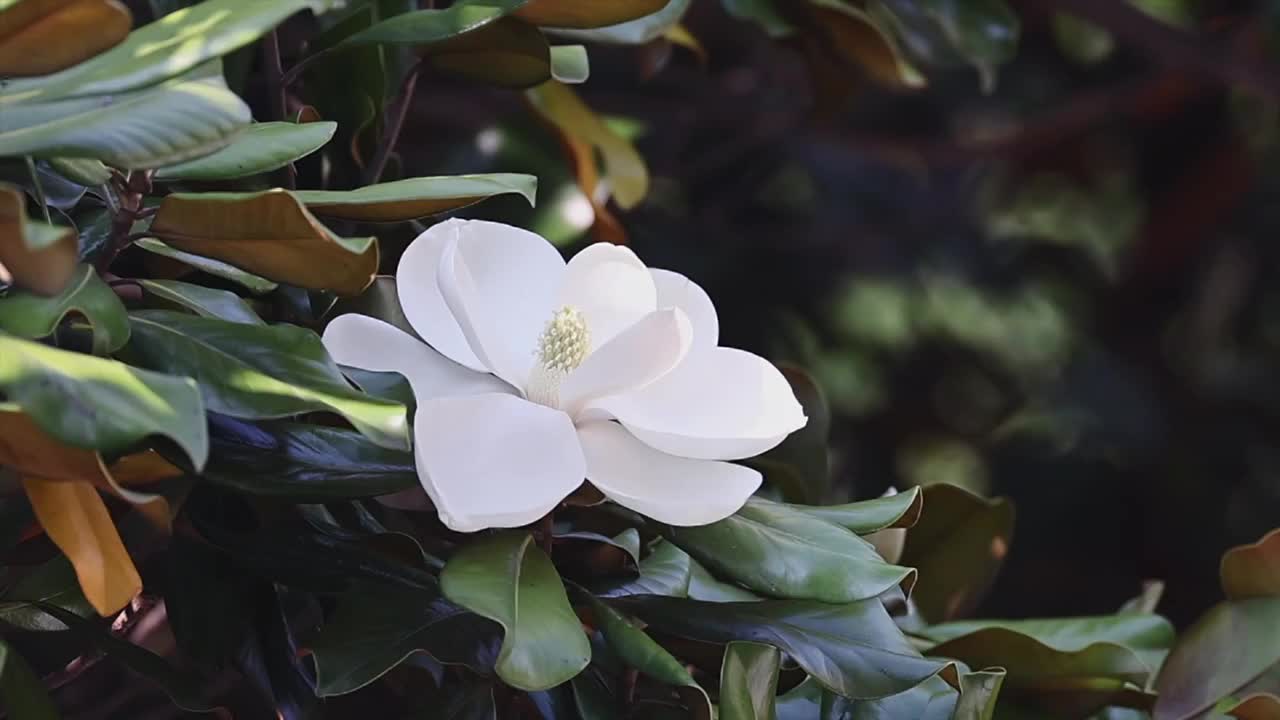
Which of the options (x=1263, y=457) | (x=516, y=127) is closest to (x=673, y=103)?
(x=516, y=127)

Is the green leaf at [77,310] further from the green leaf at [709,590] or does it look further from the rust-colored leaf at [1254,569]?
the rust-colored leaf at [1254,569]

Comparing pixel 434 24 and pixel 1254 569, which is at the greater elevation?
pixel 434 24

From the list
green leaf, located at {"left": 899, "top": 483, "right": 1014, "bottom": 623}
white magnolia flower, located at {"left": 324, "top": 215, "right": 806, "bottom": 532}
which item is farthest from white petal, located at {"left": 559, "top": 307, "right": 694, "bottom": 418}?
green leaf, located at {"left": 899, "top": 483, "right": 1014, "bottom": 623}

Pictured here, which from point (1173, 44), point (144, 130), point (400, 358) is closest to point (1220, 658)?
point (400, 358)

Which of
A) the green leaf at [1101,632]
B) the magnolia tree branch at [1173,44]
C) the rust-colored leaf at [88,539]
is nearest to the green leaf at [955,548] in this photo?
the green leaf at [1101,632]

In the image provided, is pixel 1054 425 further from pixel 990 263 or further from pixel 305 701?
pixel 305 701

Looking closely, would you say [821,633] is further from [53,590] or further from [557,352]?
[53,590]

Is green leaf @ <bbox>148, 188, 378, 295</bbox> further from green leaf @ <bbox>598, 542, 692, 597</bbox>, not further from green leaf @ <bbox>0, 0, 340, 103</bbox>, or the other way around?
green leaf @ <bbox>598, 542, 692, 597</bbox>
